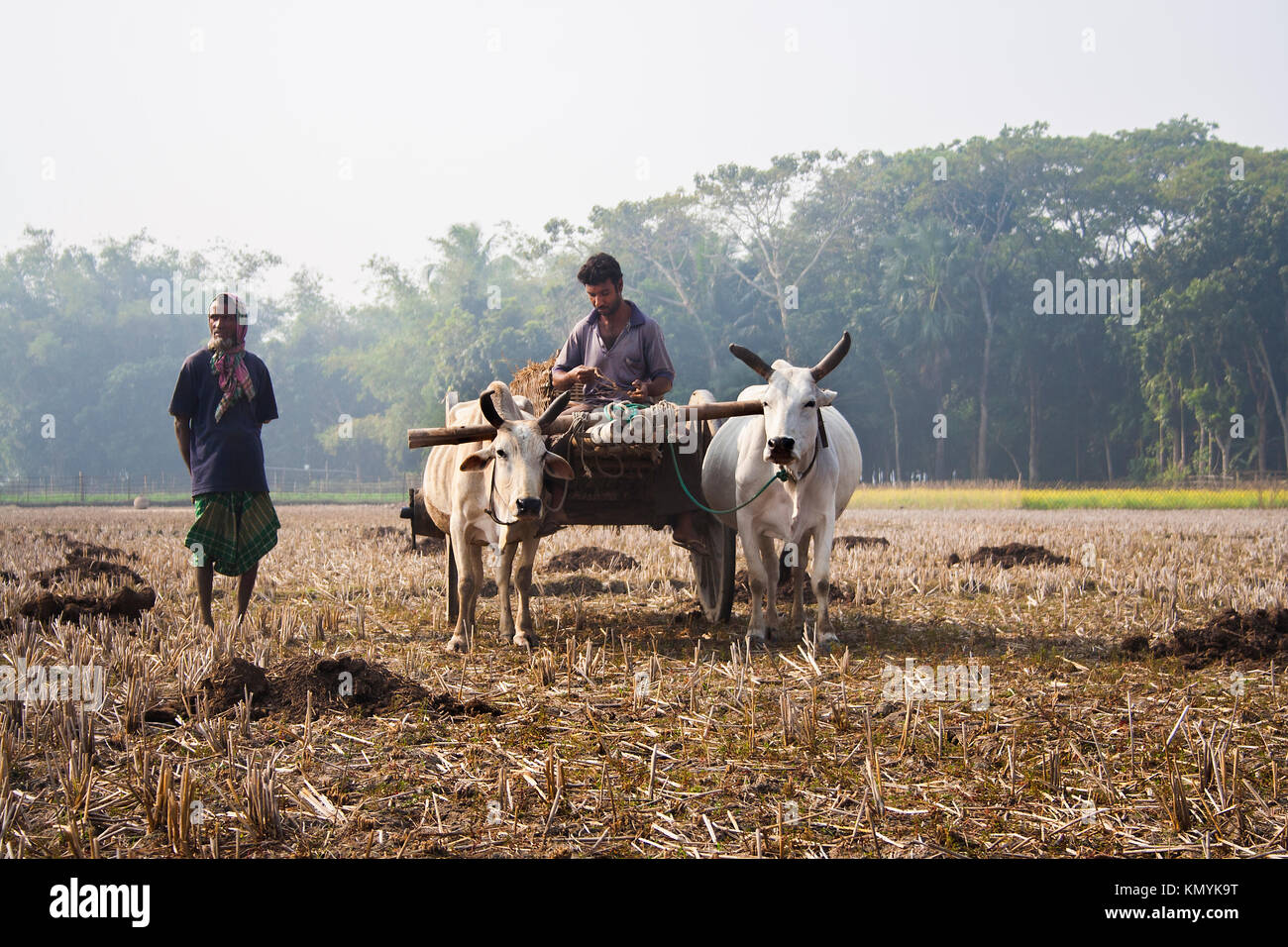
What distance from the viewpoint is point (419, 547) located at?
11570 millimetres

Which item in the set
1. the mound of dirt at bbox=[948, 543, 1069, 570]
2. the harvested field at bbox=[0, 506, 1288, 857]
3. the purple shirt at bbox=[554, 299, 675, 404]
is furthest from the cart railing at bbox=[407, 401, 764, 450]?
the mound of dirt at bbox=[948, 543, 1069, 570]

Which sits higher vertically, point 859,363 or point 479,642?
point 859,363

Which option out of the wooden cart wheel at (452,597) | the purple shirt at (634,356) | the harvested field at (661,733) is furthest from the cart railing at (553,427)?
the harvested field at (661,733)

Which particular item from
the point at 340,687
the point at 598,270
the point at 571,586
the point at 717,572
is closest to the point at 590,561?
the point at 571,586

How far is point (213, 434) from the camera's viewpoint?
233 inches

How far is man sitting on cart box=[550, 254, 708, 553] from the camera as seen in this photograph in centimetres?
627

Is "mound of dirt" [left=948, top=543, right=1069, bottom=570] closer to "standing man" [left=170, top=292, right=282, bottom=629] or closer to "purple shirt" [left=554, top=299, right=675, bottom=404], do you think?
"purple shirt" [left=554, top=299, right=675, bottom=404]

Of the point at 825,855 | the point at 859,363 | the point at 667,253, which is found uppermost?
the point at 667,253

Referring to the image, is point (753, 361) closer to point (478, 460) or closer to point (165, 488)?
point (478, 460)

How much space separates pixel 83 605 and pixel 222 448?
4.43 feet

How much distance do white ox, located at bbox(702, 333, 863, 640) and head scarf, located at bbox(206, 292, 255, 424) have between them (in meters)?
2.74
